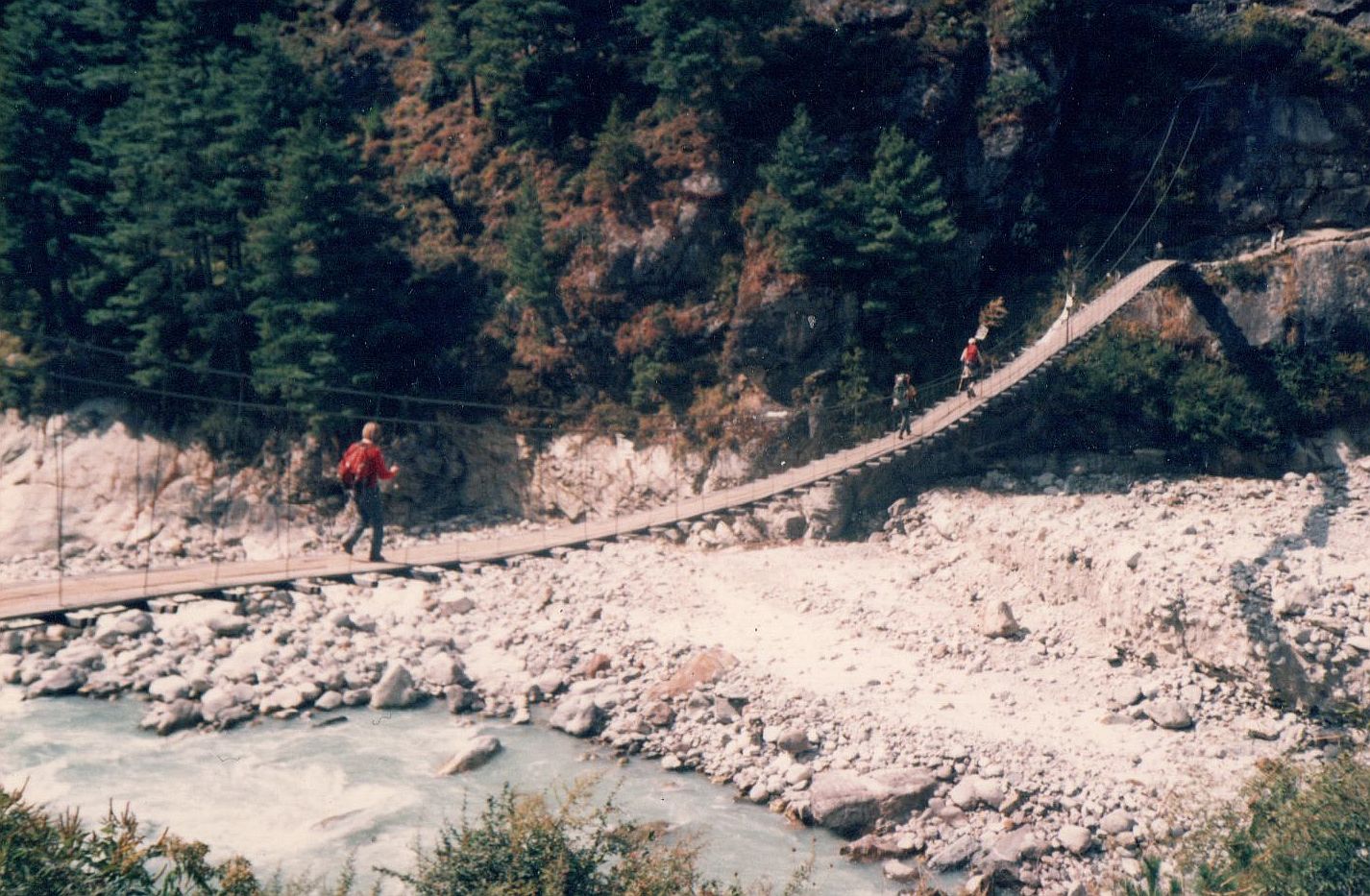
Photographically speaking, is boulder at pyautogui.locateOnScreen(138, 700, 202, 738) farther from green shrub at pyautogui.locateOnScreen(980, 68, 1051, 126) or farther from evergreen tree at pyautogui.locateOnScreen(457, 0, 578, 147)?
green shrub at pyautogui.locateOnScreen(980, 68, 1051, 126)

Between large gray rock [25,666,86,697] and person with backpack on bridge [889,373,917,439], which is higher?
person with backpack on bridge [889,373,917,439]

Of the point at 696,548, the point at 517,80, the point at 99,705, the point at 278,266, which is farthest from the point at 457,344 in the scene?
the point at 99,705

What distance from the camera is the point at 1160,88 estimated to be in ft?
68.8

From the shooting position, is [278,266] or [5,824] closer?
[5,824]

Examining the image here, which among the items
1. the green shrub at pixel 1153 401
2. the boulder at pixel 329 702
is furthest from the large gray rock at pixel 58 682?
the green shrub at pixel 1153 401

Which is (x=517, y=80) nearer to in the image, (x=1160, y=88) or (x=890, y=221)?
(x=890, y=221)

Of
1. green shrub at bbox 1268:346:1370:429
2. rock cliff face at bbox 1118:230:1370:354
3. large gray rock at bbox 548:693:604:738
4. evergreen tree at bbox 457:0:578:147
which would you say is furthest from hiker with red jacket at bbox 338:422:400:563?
green shrub at bbox 1268:346:1370:429

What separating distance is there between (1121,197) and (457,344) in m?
13.5

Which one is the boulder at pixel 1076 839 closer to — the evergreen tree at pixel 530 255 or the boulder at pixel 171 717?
the boulder at pixel 171 717

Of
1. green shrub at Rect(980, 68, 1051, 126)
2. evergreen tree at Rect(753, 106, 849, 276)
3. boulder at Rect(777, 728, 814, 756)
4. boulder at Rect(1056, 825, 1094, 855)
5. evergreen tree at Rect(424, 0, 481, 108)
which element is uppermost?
evergreen tree at Rect(424, 0, 481, 108)

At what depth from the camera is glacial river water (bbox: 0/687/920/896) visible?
10555 millimetres

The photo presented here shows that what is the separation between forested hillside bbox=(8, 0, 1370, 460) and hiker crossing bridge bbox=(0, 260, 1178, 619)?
174 centimetres

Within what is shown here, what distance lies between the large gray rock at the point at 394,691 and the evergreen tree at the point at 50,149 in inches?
517

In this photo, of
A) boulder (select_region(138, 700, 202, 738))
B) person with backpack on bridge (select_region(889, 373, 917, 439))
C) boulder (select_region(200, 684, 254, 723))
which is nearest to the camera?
boulder (select_region(138, 700, 202, 738))
